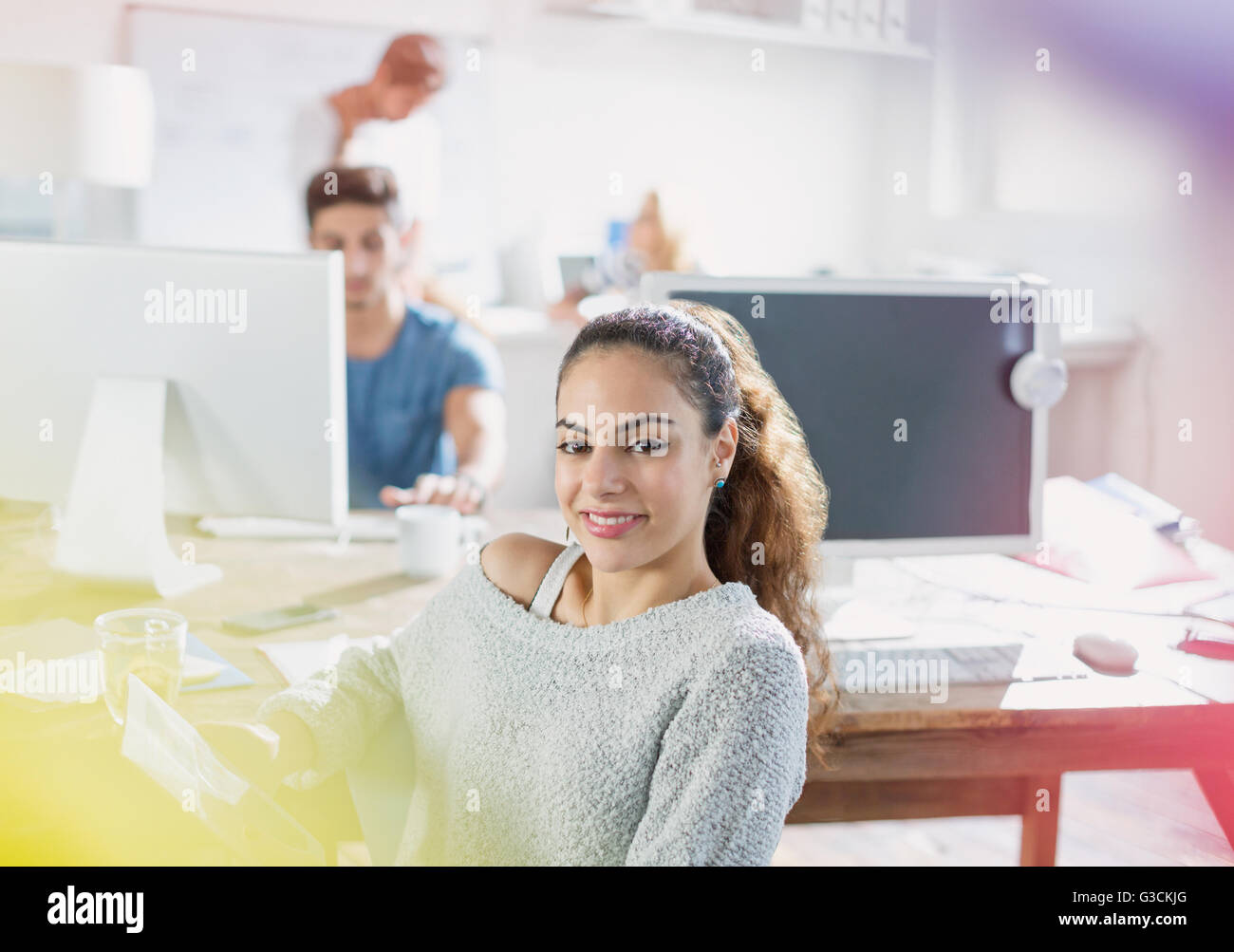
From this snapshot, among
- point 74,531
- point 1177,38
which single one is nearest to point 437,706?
point 74,531

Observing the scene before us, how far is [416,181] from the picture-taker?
12.0ft

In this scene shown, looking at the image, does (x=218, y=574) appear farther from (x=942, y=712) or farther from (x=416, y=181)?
(x=416, y=181)

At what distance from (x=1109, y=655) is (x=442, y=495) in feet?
3.51

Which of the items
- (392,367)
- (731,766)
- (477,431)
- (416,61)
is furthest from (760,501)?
(416,61)

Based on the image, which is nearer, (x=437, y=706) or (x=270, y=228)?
(x=437, y=706)

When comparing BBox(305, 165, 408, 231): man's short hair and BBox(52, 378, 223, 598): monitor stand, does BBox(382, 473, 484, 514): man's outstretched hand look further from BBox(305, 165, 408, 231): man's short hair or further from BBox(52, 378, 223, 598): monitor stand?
BBox(305, 165, 408, 231): man's short hair

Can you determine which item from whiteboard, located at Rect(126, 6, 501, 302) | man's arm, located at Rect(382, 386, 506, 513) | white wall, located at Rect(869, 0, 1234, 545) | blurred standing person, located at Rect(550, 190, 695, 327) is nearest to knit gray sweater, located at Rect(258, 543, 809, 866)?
man's arm, located at Rect(382, 386, 506, 513)

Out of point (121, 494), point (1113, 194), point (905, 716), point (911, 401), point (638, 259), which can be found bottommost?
point (905, 716)

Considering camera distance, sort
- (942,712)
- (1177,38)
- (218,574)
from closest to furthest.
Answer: (942,712), (218,574), (1177,38)

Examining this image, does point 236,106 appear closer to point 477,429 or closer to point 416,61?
point 416,61

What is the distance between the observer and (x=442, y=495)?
6.54ft
